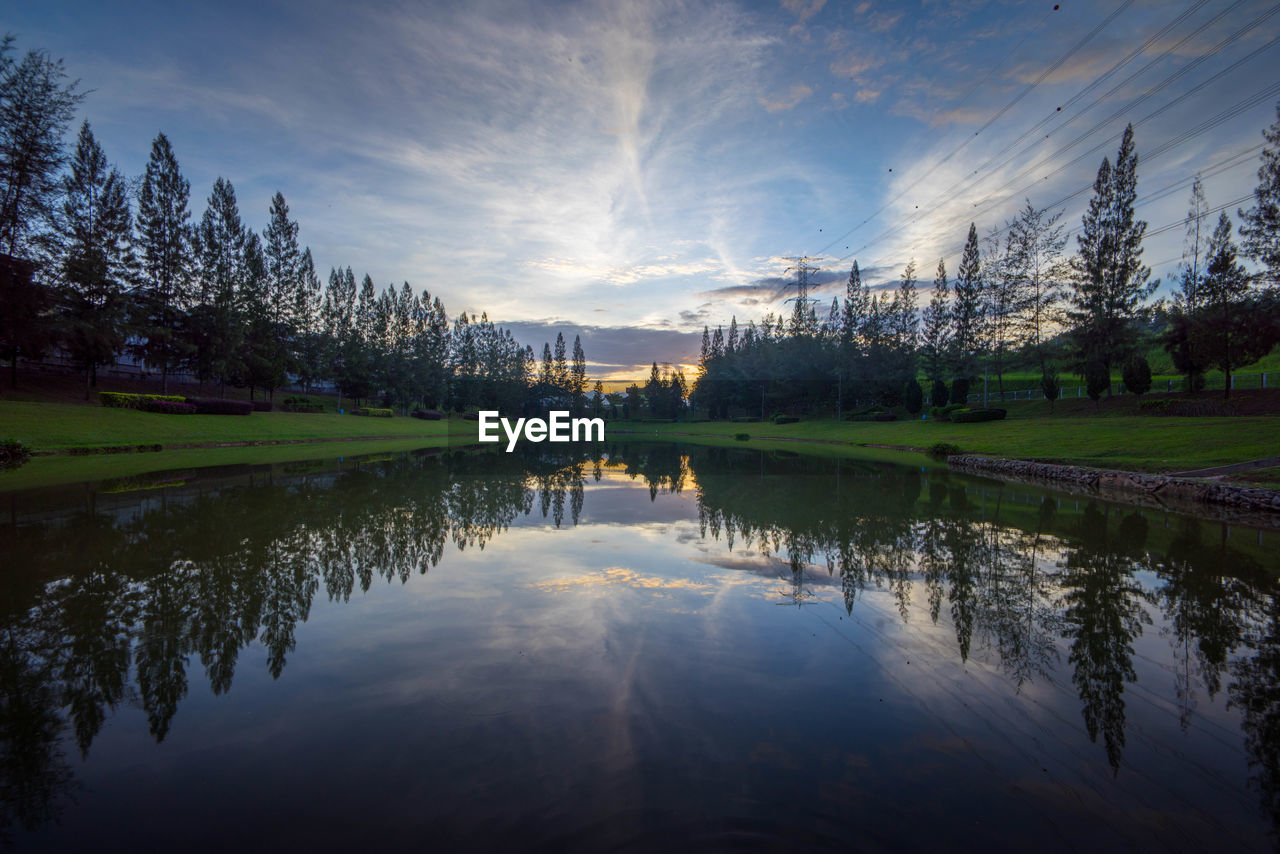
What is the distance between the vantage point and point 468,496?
44.3ft

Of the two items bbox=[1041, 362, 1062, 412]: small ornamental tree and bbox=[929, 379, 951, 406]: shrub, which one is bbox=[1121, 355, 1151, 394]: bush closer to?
bbox=[1041, 362, 1062, 412]: small ornamental tree

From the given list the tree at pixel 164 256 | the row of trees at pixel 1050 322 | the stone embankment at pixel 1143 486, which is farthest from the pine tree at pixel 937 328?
the tree at pixel 164 256

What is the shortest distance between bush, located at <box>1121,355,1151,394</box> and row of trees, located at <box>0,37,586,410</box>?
5995cm

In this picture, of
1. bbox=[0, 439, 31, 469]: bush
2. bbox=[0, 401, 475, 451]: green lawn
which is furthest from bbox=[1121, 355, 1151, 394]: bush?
bbox=[0, 439, 31, 469]: bush

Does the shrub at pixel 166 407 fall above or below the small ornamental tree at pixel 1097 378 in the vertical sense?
below

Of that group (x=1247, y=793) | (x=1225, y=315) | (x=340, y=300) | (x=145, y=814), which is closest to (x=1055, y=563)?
(x=1247, y=793)

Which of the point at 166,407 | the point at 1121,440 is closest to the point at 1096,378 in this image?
the point at 1121,440

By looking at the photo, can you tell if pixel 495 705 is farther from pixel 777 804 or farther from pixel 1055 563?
pixel 1055 563

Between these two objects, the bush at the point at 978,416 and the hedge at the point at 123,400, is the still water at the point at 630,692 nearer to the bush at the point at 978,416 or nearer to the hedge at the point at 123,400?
the hedge at the point at 123,400

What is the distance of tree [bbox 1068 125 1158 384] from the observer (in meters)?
36.2

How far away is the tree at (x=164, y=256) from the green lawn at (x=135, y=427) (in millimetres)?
9326

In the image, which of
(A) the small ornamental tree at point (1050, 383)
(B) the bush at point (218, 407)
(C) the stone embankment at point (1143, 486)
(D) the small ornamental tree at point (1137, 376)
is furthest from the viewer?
(A) the small ornamental tree at point (1050, 383)

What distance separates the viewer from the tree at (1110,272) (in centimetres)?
3622

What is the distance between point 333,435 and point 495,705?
37.3 metres
